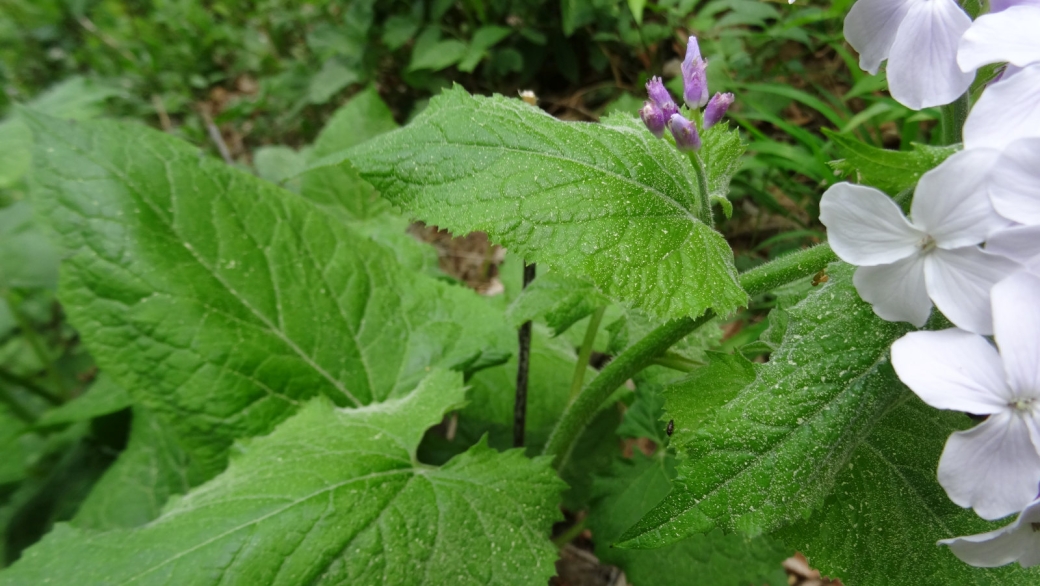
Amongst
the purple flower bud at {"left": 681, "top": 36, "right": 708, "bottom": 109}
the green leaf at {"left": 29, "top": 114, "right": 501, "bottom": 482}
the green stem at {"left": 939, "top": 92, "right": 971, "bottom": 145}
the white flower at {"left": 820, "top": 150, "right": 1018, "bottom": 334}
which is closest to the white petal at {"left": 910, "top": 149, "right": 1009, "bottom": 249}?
the white flower at {"left": 820, "top": 150, "right": 1018, "bottom": 334}

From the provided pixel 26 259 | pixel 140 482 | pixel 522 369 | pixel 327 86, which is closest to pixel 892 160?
pixel 522 369

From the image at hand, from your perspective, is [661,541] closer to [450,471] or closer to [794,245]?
[450,471]

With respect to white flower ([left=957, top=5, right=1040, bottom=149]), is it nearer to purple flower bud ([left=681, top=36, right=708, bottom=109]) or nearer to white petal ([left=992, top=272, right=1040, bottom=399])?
white petal ([left=992, top=272, right=1040, bottom=399])

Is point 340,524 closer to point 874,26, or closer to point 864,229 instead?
point 864,229

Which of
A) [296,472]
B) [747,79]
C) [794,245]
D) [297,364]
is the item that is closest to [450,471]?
[296,472]

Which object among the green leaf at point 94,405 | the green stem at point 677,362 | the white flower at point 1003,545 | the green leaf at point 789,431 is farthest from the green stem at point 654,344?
the green leaf at point 94,405

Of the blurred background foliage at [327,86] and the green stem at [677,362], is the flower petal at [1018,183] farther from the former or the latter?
the green stem at [677,362]

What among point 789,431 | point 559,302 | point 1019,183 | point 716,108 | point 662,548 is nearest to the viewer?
point 1019,183
